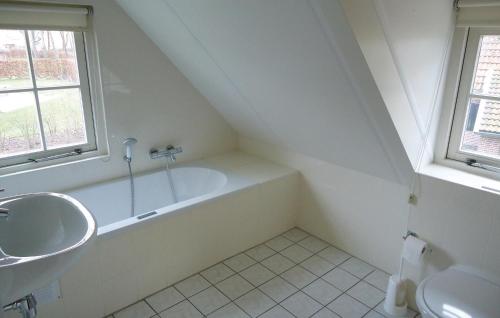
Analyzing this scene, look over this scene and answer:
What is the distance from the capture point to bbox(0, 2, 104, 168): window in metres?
2.20

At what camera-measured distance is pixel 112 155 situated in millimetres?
2715

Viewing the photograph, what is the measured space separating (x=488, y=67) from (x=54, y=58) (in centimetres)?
246

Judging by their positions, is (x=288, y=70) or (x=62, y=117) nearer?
(x=288, y=70)

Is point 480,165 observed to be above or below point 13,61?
below

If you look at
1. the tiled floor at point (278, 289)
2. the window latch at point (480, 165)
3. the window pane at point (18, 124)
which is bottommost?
the tiled floor at point (278, 289)

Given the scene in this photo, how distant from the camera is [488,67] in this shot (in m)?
1.94

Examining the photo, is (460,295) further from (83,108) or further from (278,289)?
(83,108)

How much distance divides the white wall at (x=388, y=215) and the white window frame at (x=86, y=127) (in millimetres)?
1251

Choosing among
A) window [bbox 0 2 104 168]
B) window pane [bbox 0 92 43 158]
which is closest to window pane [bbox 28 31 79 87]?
window [bbox 0 2 104 168]

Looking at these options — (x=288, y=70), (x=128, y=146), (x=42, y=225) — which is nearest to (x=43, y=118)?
(x=128, y=146)

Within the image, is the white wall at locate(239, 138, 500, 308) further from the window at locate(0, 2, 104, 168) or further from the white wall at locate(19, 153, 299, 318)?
the window at locate(0, 2, 104, 168)

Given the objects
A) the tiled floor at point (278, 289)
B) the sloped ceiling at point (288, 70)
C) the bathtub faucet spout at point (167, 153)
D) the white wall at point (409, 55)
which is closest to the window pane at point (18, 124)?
the bathtub faucet spout at point (167, 153)

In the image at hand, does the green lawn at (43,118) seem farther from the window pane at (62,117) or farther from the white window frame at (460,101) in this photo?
the white window frame at (460,101)

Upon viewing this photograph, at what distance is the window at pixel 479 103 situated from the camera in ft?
6.30
